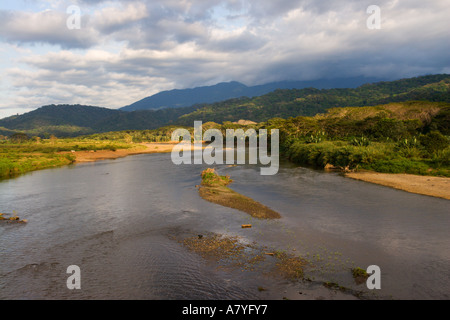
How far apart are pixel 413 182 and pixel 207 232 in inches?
1015

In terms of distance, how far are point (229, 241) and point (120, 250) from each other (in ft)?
21.6

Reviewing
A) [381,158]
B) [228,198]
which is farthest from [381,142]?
[228,198]

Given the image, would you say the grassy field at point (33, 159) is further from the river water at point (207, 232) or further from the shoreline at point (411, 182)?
the shoreline at point (411, 182)

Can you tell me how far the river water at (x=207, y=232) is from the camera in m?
12.5

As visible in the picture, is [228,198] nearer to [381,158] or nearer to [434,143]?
[381,158]

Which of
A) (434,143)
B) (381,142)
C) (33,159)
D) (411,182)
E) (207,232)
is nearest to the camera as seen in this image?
(207,232)

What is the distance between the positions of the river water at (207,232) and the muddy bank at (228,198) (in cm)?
96

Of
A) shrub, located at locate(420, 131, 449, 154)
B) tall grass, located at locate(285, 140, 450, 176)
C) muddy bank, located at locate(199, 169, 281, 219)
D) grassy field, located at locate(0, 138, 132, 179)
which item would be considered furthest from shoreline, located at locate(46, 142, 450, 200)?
grassy field, located at locate(0, 138, 132, 179)

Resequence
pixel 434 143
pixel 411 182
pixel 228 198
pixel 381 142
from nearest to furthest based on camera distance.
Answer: pixel 228 198, pixel 411 182, pixel 434 143, pixel 381 142

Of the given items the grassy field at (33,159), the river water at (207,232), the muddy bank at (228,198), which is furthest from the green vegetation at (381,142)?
the grassy field at (33,159)

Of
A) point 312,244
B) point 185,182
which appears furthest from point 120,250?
point 185,182

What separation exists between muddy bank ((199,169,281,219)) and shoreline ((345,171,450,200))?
54.8ft

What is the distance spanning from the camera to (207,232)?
19.4 m
